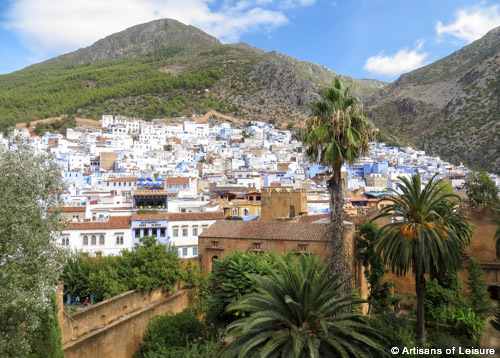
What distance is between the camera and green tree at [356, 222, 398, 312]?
1688 cm

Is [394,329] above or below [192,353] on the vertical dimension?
above

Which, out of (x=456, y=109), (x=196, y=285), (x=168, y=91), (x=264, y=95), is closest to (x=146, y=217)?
(x=196, y=285)

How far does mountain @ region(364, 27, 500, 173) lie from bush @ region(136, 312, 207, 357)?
265 ft

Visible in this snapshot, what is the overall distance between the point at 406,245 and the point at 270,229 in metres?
8.24

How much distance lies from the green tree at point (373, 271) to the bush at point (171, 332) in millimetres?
7449

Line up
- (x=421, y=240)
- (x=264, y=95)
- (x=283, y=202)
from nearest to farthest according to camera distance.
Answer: (x=421, y=240), (x=283, y=202), (x=264, y=95)

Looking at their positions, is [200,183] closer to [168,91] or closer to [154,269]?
[154,269]

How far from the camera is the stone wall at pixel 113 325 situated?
13.7 meters

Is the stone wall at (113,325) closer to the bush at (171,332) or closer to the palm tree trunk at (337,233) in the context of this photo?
the bush at (171,332)

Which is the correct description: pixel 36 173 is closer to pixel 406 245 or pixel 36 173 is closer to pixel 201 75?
pixel 406 245

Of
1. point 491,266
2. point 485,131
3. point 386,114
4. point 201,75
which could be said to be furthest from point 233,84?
point 491,266

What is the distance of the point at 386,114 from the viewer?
13212 centimetres

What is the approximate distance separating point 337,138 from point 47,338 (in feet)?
33.3

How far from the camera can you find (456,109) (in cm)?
10538
